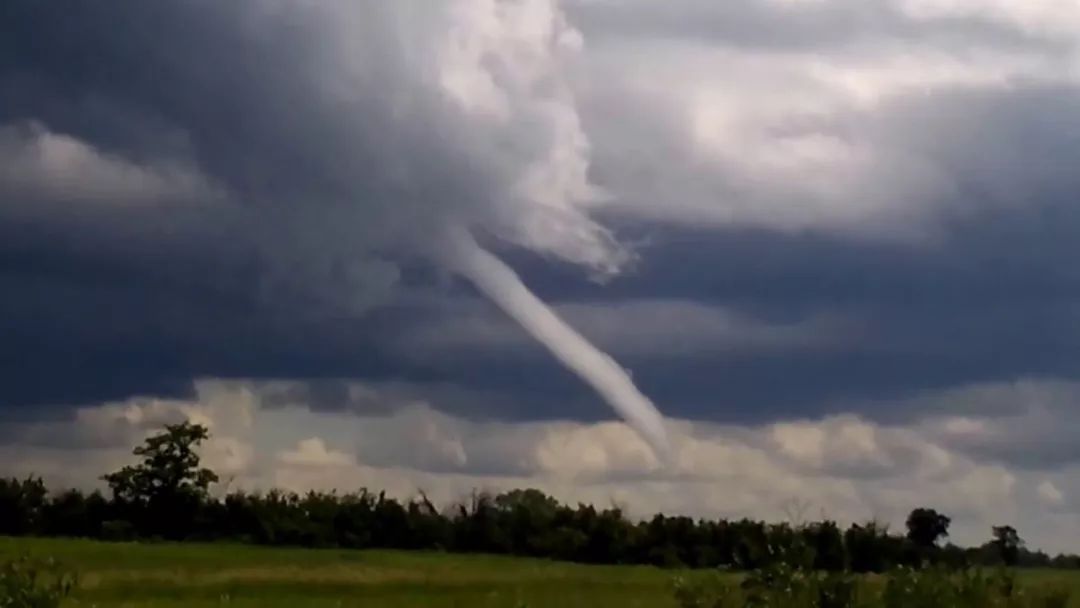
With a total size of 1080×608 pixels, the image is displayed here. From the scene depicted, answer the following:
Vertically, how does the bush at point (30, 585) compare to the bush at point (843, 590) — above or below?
below

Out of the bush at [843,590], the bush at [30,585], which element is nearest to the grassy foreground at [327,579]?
the bush at [843,590]

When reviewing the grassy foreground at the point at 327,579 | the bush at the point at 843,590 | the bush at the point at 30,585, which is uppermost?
the grassy foreground at the point at 327,579

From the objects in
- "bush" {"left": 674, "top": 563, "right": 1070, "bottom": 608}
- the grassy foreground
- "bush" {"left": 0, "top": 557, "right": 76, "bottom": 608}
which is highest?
the grassy foreground

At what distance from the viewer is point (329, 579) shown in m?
72.8

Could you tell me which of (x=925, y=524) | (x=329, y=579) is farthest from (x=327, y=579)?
(x=925, y=524)

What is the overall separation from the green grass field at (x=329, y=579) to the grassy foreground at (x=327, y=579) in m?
0.04

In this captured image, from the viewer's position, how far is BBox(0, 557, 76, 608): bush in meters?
17.9

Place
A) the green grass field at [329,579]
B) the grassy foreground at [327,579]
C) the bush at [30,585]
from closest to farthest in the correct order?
1. the bush at [30,585]
2. the green grass field at [329,579]
3. the grassy foreground at [327,579]

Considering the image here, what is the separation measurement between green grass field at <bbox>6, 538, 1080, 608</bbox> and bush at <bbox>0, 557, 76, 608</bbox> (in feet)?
81.3

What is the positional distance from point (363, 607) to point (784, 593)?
25.5m

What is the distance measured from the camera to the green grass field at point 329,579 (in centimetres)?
4947

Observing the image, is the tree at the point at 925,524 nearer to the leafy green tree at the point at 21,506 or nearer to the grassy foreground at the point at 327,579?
the grassy foreground at the point at 327,579

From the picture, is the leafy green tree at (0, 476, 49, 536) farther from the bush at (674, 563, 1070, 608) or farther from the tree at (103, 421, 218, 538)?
the bush at (674, 563, 1070, 608)

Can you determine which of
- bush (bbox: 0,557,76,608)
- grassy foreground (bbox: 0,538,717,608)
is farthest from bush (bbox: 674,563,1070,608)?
grassy foreground (bbox: 0,538,717,608)
